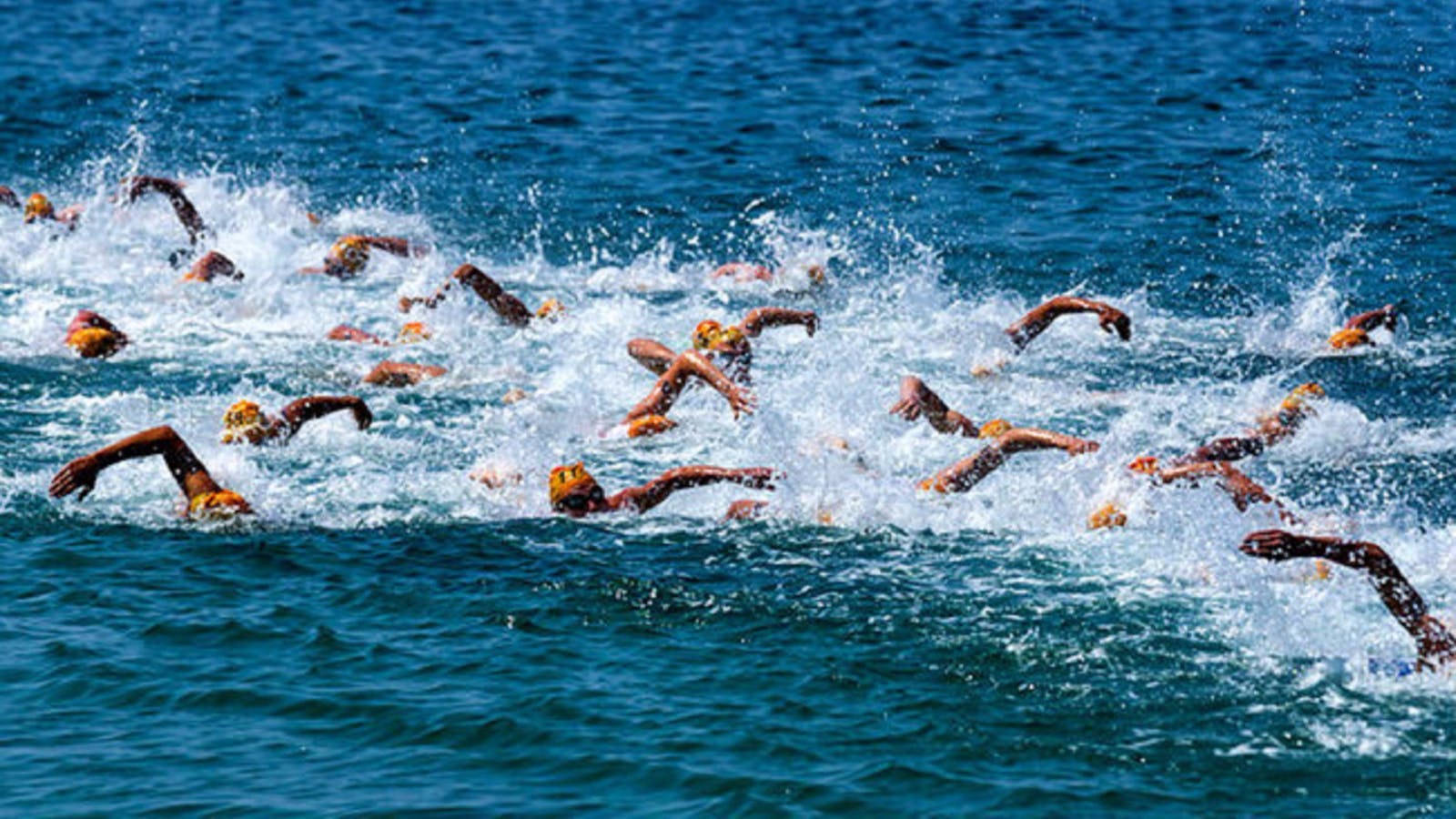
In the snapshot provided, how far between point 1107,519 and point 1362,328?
7.45 meters

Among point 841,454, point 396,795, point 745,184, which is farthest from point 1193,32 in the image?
point 396,795

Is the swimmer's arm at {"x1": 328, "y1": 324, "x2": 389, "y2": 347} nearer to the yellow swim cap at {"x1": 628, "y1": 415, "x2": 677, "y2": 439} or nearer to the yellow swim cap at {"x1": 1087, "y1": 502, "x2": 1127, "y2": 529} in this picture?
the yellow swim cap at {"x1": 628, "y1": 415, "x2": 677, "y2": 439}

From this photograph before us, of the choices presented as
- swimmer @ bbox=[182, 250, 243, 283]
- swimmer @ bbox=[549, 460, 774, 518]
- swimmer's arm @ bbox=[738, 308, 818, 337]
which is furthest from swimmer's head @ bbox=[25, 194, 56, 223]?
swimmer @ bbox=[549, 460, 774, 518]

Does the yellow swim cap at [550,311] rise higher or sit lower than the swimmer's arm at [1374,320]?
lower

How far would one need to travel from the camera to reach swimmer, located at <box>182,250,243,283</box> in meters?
24.5

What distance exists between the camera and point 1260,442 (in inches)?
691

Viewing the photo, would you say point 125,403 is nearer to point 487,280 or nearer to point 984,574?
point 487,280

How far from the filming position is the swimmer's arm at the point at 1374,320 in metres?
21.5

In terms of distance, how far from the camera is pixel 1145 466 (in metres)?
15.6

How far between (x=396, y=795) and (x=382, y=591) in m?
3.45

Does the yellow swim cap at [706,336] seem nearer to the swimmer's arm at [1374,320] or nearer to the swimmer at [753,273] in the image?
the swimmer at [753,273]

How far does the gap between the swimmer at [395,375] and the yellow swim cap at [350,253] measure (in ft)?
14.3

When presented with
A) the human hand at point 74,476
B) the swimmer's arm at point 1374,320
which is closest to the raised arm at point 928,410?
the swimmer's arm at point 1374,320

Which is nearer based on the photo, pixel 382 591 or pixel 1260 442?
pixel 382 591
